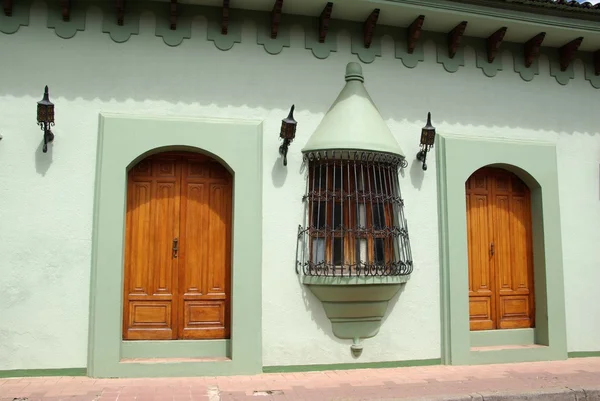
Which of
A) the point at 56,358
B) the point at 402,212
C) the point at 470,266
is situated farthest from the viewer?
the point at 470,266

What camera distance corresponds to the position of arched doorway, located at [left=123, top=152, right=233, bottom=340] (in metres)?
6.50

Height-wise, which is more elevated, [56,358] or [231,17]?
[231,17]

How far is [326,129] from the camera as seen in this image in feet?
22.0

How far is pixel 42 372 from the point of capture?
5988mm

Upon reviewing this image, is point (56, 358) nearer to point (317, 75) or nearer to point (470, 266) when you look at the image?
point (317, 75)

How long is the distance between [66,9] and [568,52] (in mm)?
6489

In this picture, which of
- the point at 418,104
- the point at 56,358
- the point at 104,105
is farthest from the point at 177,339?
the point at 418,104

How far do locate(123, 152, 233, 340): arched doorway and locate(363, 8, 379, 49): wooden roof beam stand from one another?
2429mm

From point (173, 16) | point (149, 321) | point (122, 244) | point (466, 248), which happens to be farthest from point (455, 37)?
point (149, 321)

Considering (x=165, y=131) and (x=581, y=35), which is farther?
(x=581, y=35)

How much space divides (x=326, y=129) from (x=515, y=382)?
3.57m

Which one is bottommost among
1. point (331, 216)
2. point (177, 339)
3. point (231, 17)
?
point (177, 339)

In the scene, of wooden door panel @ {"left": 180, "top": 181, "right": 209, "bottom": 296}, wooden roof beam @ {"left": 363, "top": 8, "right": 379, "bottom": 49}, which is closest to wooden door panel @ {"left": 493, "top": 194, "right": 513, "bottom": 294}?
wooden roof beam @ {"left": 363, "top": 8, "right": 379, "bottom": 49}

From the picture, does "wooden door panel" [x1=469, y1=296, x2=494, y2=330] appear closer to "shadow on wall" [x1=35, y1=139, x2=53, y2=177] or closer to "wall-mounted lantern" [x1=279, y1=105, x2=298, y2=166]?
"wall-mounted lantern" [x1=279, y1=105, x2=298, y2=166]
